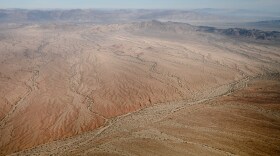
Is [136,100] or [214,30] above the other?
[214,30]

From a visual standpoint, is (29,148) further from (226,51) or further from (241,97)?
(226,51)

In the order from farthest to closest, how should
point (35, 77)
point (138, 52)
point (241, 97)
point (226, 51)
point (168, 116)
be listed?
point (226, 51), point (138, 52), point (35, 77), point (241, 97), point (168, 116)

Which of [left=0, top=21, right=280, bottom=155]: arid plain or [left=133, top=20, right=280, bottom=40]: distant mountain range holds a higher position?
[left=133, top=20, right=280, bottom=40]: distant mountain range

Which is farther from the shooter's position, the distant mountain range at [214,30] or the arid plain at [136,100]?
the distant mountain range at [214,30]

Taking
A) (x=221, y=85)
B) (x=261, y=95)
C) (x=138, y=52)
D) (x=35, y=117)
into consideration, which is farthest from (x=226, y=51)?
(x=35, y=117)

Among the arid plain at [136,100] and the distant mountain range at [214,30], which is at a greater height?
the distant mountain range at [214,30]

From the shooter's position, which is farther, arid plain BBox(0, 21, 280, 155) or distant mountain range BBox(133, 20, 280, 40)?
distant mountain range BBox(133, 20, 280, 40)

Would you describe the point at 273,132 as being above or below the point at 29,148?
above

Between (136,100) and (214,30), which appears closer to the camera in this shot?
(136,100)
